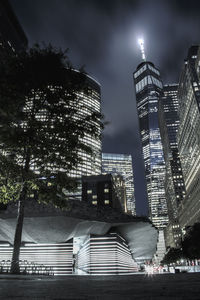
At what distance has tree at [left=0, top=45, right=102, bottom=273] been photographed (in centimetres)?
1241

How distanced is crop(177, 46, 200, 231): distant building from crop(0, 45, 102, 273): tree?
4494 inches

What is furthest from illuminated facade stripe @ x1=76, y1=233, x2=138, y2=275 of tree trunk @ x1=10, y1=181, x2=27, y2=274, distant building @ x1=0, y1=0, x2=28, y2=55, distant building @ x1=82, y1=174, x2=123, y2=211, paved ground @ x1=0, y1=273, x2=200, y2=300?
distant building @ x1=0, y1=0, x2=28, y2=55

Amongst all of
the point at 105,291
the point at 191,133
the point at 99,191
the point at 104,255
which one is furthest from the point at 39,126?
the point at 191,133

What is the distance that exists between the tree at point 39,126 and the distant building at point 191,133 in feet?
374

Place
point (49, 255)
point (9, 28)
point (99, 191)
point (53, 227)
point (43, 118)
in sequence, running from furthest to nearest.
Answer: point (9, 28) → point (99, 191) → point (49, 255) → point (53, 227) → point (43, 118)

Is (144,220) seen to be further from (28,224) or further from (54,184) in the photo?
(54,184)

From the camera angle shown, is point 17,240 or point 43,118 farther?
point 43,118

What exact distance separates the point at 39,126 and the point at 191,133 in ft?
456

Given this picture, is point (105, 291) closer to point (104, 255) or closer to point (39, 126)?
point (39, 126)

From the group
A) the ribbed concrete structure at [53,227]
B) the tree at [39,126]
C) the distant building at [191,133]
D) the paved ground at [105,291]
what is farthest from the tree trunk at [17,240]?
the distant building at [191,133]

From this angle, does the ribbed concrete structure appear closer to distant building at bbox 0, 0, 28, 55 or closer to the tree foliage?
the tree foliage

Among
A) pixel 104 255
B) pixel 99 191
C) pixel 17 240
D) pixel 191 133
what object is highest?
pixel 191 133

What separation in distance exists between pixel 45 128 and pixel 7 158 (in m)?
2.72

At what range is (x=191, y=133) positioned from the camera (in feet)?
452
